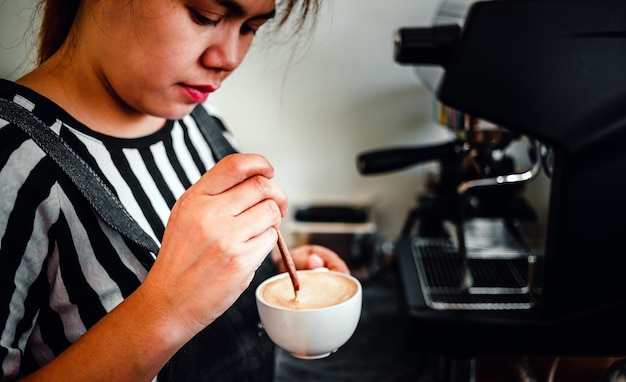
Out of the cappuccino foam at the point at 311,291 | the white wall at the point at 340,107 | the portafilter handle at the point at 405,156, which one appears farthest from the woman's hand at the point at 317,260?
the white wall at the point at 340,107

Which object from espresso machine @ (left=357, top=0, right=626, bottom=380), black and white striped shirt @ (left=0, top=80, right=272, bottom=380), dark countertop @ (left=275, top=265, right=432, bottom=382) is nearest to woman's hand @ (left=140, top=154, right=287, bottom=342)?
black and white striped shirt @ (left=0, top=80, right=272, bottom=380)

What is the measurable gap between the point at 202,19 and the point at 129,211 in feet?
0.79

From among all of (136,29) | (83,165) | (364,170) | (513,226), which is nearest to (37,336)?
(83,165)

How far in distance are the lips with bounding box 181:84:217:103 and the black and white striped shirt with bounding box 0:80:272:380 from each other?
0.36 feet

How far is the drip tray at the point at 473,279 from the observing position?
2.93 ft

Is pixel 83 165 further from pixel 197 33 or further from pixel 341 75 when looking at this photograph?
pixel 341 75

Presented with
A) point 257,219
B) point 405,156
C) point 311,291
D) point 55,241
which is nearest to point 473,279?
point 405,156

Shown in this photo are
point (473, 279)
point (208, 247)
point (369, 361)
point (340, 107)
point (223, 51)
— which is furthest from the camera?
point (340, 107)

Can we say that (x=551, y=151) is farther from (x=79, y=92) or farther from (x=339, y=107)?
(x=339, y=107)

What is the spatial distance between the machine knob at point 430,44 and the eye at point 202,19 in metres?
0.32

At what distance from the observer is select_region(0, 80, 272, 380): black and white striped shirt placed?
0.57 meters

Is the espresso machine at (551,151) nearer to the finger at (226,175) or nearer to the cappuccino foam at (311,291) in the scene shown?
the cappuccino foam at (311,291)

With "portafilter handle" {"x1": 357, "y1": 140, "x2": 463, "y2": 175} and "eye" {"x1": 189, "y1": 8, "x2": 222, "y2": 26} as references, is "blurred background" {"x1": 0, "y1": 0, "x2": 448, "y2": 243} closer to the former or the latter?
"portafilter handle" {"x1": 357, "y1": 140, "x2": 463, "y2": 175}

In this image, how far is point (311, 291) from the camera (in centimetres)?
71
